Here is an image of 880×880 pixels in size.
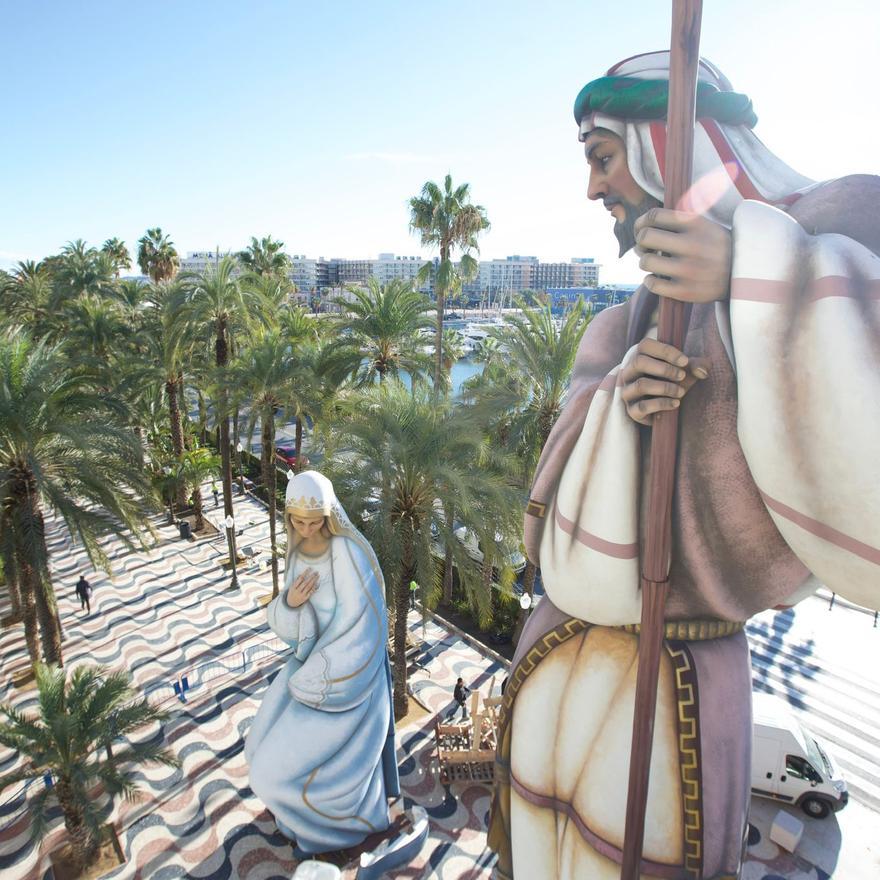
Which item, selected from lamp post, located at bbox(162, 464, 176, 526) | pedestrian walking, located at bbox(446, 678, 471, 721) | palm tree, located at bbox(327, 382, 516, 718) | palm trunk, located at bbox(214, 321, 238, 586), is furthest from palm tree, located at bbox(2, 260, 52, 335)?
pedestrian walking, located at bbox(446, 678, 471, 721)

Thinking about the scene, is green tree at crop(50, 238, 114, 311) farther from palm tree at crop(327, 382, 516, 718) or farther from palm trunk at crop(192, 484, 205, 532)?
palm tree at crop(327, 382, 516, 718)

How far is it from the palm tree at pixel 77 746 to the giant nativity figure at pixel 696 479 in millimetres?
5790

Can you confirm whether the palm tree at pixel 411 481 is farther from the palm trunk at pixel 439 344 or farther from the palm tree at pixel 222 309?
the palm trunk at pixel 439 344

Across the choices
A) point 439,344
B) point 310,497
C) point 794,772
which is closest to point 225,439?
point 439,344

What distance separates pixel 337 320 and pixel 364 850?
12.4 m

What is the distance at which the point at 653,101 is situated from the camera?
273 centimetres

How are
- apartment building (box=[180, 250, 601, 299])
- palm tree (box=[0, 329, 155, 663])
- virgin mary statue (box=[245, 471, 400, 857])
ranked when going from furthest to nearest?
apartment building (box=[180, 250, 601, 299]) < palm tree (box=[0, 329, 155, 663]) < virgin mary statue (box=[245, 471, 400, 857])

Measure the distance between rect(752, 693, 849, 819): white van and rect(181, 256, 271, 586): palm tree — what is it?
12135mm

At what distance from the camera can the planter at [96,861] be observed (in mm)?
7477

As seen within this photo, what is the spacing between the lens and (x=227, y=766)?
30.6 feet

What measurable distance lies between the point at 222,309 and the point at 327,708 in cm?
1253

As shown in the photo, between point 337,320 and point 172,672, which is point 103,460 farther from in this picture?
point 337,320

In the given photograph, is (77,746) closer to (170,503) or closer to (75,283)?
(170,503)

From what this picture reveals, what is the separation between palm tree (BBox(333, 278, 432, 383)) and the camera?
50.8ft
